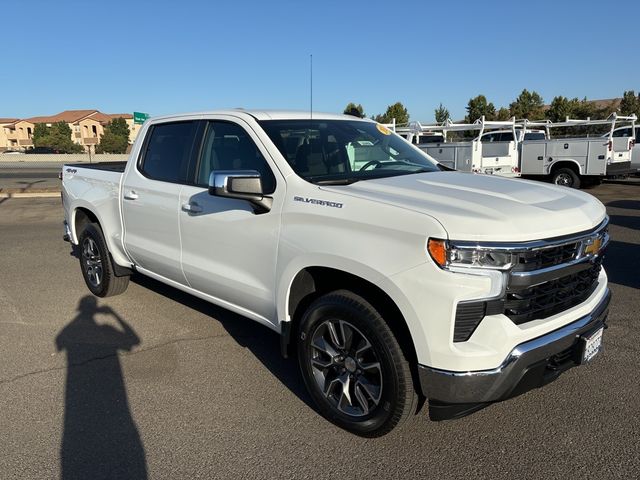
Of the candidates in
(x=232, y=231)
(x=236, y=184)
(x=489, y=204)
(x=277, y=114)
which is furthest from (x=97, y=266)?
(x=489, y=204)

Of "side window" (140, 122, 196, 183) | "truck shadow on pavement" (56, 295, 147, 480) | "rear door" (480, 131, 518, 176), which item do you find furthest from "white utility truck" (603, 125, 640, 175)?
"truck shadow on pavement" (56, 295, 147, 480)

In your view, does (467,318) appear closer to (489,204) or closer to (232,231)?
(489,204)

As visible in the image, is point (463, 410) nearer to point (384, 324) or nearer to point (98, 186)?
point (384, 324)

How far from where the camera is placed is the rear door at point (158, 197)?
418cm

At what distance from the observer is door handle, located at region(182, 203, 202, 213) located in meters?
3.84

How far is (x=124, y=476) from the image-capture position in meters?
2.69

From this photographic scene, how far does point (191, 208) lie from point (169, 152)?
784 millimetres

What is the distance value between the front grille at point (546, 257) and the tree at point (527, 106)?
44.9 metres

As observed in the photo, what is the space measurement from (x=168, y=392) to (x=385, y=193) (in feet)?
6.63

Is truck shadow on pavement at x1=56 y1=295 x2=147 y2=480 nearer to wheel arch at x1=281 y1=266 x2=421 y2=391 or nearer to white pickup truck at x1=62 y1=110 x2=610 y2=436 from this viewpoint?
white pickup truck at x1=62 y1=110 x2=610 y2=436

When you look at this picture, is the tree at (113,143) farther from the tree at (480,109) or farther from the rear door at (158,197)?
the rear door at (158,197)

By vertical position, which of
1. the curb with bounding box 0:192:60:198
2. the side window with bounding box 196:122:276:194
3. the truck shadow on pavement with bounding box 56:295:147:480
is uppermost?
the side window with bounding box 196:122:276:194

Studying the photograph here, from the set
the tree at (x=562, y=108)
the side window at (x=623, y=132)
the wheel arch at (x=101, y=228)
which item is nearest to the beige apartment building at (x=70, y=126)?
the tree at (x=562, y=108)

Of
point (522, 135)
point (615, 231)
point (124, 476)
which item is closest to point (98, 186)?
point (124, 476)
